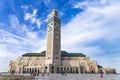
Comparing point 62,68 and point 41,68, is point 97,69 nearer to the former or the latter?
point 62,68

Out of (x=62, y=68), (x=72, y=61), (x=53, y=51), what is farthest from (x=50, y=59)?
(x=72, y=61)


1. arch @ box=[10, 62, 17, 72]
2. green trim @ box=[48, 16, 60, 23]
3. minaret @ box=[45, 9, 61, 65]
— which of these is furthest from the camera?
arch @ box=[10, 62, 17, 72]

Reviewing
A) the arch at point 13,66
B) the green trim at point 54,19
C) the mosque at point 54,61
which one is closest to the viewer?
the mosque at point 54,61

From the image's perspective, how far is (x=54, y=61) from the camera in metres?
123

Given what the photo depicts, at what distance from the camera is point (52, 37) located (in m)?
128

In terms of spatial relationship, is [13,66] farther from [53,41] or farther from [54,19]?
[54,19]

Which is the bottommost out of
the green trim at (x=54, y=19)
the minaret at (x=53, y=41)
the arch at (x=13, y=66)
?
the arch at (x=13, y=66)

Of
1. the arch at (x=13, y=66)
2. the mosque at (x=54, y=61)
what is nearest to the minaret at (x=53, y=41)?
the mosque at (x=54, y=61)

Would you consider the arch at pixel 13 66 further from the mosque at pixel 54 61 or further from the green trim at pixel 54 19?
the green trim at pixel 54 19

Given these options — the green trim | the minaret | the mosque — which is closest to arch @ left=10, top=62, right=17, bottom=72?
the mosque

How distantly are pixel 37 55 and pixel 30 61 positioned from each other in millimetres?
9407

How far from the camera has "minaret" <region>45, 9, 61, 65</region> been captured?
407 ft

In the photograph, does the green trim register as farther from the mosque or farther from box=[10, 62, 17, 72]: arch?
box=[10, 62, 17, 72]: arch

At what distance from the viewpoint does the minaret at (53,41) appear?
4889 inches
